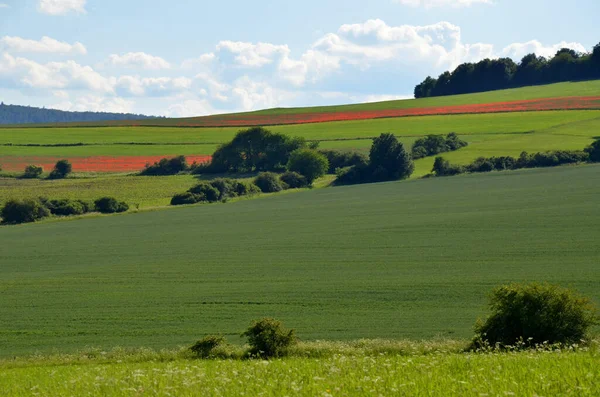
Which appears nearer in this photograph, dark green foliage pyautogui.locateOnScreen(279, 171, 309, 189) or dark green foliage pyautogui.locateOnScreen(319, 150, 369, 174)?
dark green foliage pyautogui.locateOnScreen(279, 171, 309, 189)

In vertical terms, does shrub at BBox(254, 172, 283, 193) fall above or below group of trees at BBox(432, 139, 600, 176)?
below

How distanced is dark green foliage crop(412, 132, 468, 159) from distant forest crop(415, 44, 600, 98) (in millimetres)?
73688

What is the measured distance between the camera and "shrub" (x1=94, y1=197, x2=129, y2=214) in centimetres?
7238

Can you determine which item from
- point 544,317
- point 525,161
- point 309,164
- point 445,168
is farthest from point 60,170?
point 544,317

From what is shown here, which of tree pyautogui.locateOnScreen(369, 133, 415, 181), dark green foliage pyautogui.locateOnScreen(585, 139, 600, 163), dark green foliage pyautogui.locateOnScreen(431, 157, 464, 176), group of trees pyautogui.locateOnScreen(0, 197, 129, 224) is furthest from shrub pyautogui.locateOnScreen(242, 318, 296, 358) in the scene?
tree pyautogui.locateOnScreen(369, 133, 415, 181)

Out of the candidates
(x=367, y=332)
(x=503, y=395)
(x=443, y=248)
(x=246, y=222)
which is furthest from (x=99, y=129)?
(x=503, y=395)

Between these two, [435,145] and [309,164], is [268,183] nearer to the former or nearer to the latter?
[309,164]

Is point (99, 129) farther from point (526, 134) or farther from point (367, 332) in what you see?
point (367, 332)

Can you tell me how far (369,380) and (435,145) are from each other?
9413 cm

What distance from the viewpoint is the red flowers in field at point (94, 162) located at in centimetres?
10371

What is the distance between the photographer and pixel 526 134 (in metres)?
106

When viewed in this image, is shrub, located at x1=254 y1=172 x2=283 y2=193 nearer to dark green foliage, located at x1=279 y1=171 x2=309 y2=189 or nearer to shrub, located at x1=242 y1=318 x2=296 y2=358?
dark green foliage, located at x1=279 y1=171 x2=309 y2=189

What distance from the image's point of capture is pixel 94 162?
107688mm

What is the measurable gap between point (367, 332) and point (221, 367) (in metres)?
9.83
